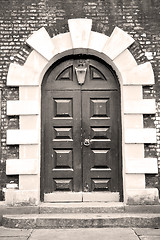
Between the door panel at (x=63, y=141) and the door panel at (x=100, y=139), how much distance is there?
0.15 metres

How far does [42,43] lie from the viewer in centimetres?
654

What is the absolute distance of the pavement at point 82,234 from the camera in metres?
5.12

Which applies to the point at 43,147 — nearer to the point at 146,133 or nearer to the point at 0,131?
the point at 0,131

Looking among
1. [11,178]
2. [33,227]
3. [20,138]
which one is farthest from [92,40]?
[33,227]

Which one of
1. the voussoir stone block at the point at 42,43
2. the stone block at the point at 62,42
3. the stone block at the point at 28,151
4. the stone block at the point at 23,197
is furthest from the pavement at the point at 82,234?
the stone block at the point at 62,42

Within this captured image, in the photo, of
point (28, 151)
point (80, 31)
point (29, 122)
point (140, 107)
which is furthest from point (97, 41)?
point (28, 151)

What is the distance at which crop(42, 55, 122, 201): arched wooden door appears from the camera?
6590 mm

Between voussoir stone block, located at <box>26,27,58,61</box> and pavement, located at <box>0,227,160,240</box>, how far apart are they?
3.33m

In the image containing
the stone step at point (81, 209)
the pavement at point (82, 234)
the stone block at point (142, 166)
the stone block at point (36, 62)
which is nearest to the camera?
the pavement at point (82, 234)

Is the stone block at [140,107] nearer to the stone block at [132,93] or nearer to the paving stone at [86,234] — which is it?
the stone block at [132,93]

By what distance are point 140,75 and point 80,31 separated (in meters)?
1.53

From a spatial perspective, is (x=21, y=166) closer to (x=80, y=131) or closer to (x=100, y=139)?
(x=80, y=131)

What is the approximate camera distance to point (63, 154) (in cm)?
662

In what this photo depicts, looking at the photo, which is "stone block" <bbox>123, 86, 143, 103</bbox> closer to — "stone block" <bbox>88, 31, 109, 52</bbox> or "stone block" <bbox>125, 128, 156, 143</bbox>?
"stone block" <bbox>125, 128, 156, 143</bbox>
